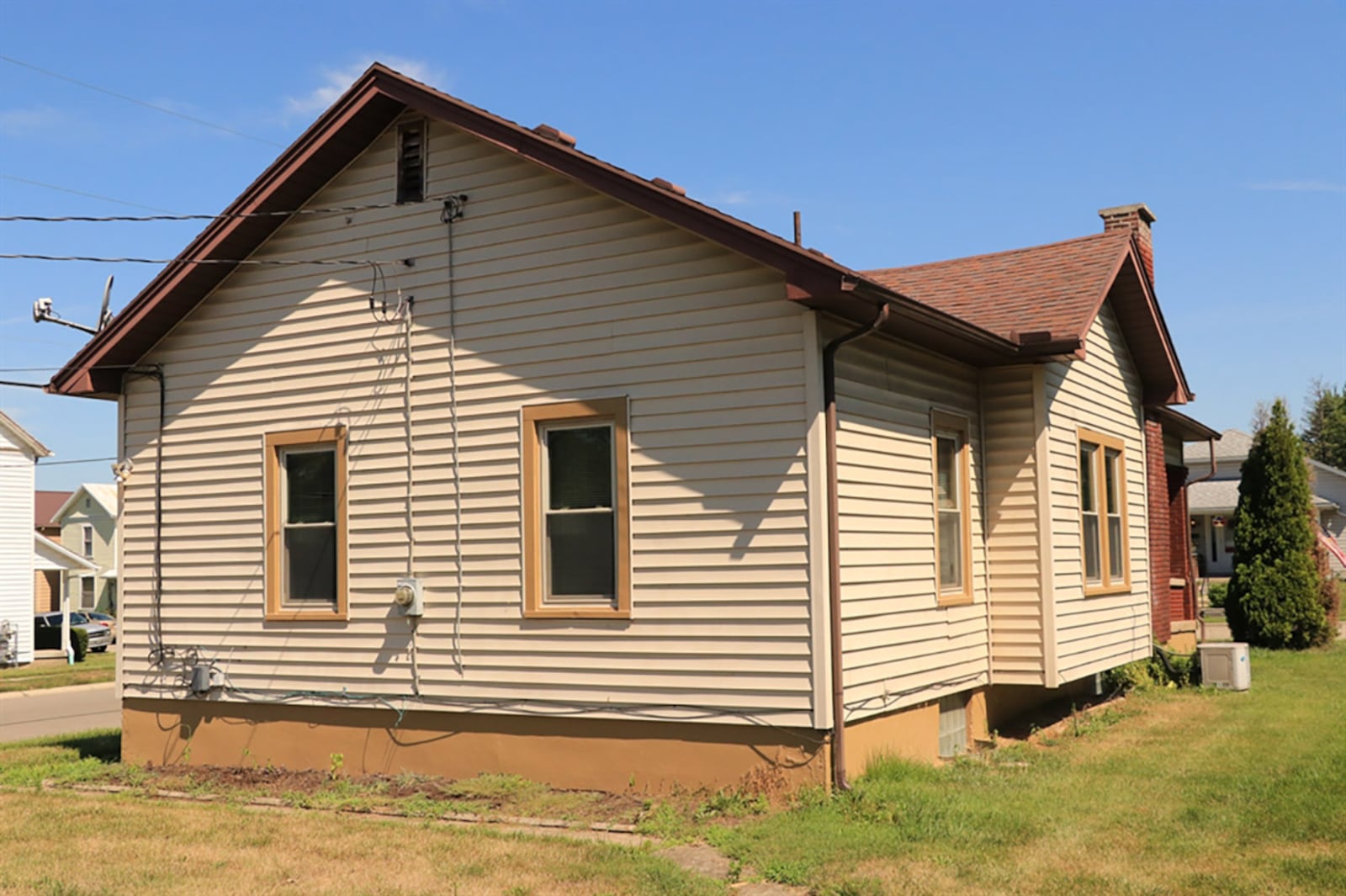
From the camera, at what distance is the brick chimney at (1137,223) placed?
62.1ft

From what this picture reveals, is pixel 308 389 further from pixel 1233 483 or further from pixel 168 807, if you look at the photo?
pixel 1233 483

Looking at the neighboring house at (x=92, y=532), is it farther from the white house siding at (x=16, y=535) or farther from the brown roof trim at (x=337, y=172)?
the brown roof trim at (x=337, y=172)

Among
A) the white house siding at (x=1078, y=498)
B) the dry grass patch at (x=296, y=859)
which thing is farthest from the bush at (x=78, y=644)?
the white house siding at (x=1078, y=498)

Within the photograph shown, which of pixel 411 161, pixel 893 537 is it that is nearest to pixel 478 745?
pixel 893 537

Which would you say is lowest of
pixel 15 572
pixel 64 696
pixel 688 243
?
pixel 64 696

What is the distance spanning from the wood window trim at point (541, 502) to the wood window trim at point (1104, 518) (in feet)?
17.8

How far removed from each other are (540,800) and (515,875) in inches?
87.1

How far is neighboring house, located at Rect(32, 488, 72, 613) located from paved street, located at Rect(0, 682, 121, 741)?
1309 cm

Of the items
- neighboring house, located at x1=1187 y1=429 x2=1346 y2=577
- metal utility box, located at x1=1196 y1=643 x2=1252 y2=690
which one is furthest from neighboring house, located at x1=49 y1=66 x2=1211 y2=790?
neighboring house, located at x1=1187 y1=429 x2=1346 y2=577

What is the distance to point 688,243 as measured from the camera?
1012cm

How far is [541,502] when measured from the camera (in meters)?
10.7

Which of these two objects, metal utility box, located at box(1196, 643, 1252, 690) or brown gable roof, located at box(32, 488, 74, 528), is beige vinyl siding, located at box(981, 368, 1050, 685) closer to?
metal utility box, located at box(1196, 643, 1252, 690)

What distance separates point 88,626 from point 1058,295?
39.9 m

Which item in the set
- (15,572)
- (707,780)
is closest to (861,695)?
(707,780)
